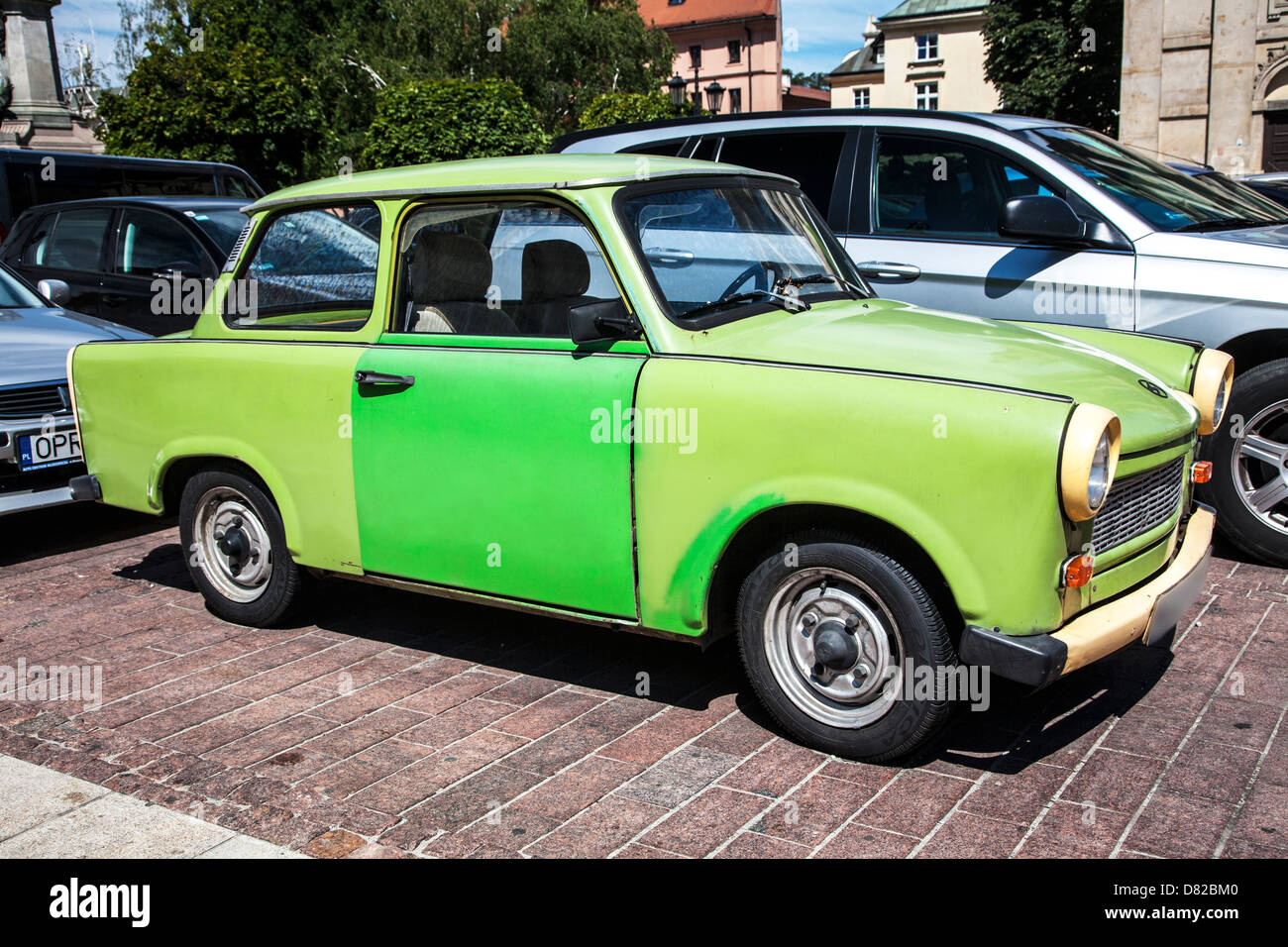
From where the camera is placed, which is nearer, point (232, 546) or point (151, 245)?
point (232, 546)

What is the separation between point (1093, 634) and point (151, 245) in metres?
8.54

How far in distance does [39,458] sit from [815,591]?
4612mm

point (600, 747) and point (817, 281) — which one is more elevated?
point (817, 281)

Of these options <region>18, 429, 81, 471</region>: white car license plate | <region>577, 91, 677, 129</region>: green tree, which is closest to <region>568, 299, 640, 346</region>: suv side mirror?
<region>18, 429, 81, 471</region>: white car license plate

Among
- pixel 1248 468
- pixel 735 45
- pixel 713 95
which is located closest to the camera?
pixel 1248 468

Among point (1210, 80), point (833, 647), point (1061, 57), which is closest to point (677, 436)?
point (833, 647)

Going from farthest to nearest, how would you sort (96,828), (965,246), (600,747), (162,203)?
(162,203) → (965,246) → (600,747) → (96,828)

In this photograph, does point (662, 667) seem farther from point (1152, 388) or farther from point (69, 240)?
point (69, 240)

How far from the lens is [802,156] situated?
6.48 meters

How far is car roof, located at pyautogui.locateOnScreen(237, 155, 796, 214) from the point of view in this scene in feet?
13.3

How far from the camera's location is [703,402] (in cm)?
362

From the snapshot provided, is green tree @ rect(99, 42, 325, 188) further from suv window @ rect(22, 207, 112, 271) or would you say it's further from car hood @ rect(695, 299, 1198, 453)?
A: car hood @ rect(695, 299, 1198, 453)

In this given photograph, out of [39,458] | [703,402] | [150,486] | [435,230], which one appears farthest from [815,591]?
[39,458]

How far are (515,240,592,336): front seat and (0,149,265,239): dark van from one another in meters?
8.34
